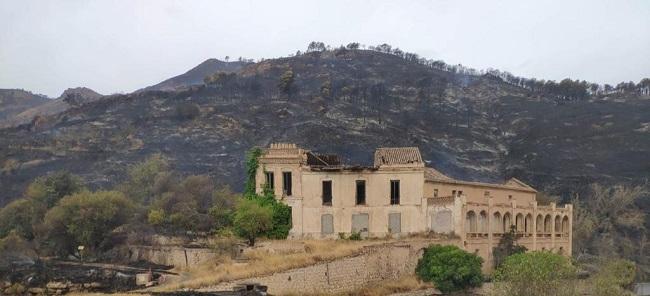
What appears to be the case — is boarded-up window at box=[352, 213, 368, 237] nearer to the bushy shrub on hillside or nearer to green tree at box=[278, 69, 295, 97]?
the bushy shrub on hillside

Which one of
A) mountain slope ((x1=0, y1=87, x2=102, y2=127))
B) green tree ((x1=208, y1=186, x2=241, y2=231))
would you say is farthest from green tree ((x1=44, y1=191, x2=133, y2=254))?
mountain slope ((x1=0, y1=87, x2=102, y2=127))

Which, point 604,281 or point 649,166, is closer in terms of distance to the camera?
point 604,281

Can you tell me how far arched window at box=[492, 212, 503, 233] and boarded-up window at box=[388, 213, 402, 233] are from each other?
5.93 m

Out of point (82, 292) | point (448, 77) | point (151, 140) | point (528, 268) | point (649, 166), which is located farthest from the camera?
point (448, 77)

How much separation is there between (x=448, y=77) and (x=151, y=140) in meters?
71.8

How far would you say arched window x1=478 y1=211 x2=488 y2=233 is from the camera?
132ft

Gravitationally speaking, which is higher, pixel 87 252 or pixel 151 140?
pixel 151 140

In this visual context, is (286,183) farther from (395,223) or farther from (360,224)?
(395,223)

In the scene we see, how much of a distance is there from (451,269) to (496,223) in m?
7.79

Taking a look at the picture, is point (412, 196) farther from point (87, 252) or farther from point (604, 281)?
point (87, 252)

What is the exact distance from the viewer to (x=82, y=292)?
114 ft

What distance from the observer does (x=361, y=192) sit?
39.7m

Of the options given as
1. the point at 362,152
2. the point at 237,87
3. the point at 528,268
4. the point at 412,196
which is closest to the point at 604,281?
the point at 528,268

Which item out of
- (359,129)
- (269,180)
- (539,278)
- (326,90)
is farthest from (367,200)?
(326,90)
